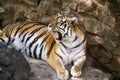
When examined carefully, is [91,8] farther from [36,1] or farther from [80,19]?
[36,1]

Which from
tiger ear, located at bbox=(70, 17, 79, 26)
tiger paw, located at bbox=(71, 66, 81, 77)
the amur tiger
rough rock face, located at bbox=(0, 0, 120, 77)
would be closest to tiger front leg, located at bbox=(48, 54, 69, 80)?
the amur tiger

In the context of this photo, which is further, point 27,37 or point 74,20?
point 27,37

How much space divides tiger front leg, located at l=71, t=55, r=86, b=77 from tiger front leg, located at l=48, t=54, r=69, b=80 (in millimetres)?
139

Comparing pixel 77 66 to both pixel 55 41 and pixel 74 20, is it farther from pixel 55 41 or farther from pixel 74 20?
pixel 74 20

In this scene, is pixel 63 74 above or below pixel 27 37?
below

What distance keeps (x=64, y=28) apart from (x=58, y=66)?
56 cm

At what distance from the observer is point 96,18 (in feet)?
19.7

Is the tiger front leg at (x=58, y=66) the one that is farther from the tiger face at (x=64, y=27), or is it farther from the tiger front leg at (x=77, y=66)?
the tiger face at (x=64, y=27)

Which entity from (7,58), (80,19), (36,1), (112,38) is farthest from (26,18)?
(7,58)

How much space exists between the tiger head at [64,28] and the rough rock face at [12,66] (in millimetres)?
658

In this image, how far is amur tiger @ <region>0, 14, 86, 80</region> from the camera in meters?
5.60

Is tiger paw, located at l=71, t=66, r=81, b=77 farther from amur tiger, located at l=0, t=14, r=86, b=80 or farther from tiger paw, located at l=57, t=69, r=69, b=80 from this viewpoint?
tiger paw, located at l=57, t=69, r=69, b=80

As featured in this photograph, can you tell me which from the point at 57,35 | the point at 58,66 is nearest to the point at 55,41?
the point at 57,35

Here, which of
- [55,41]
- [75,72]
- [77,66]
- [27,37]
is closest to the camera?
[75,72]
